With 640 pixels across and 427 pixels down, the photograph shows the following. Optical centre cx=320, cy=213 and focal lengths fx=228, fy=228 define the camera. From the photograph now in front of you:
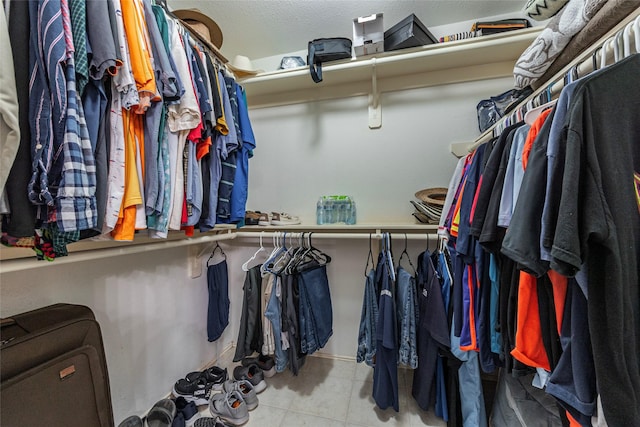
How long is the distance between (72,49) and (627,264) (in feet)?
3.99

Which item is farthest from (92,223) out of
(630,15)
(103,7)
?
(630,15)

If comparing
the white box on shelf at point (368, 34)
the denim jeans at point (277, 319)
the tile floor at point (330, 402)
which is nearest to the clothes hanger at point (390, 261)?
the denim jeans at point (277, 319)

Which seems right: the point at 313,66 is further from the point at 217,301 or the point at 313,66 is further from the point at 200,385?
the point at 200,385

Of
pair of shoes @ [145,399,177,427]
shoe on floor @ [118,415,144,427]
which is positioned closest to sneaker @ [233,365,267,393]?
pair of shoes @ [145,399,177,427]

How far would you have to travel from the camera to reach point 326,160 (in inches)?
67.6

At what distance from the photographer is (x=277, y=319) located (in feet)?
4.04

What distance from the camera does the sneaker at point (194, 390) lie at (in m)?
1.26

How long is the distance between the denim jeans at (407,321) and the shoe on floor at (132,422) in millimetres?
1259

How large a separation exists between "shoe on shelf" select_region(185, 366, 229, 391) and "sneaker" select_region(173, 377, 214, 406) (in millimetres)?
26

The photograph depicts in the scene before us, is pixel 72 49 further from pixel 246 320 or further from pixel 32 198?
pixel 246 320

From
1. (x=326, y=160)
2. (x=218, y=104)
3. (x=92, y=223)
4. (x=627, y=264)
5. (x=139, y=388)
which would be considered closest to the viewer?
(x=627, y=264)

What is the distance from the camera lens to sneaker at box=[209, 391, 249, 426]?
1146 millimetres

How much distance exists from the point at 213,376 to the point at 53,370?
0.93 m

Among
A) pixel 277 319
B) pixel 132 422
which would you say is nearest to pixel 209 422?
pixel 132 422
